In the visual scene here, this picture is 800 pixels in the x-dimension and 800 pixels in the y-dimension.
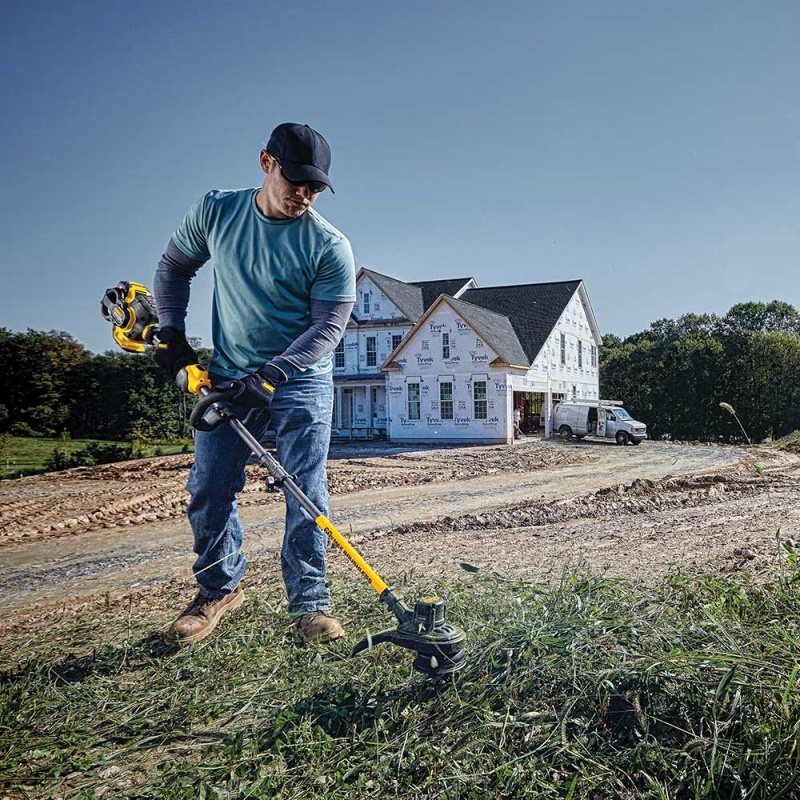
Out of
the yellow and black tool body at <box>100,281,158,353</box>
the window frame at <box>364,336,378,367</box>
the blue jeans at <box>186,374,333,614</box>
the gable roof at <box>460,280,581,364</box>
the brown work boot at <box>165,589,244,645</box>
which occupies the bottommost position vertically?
the brown work boot at <box>165,589,244,645</box>

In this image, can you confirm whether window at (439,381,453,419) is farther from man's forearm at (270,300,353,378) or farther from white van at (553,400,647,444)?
man's forearm at (270,300,353,378)

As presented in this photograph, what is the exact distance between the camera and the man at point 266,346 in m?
2.79

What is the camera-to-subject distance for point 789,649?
194 cm

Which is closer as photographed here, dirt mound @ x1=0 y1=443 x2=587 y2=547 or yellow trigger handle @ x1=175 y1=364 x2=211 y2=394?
yellow trigger handle @ x1=175 y1=364 x2=211 y2=394

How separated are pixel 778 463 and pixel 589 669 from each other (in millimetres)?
14452

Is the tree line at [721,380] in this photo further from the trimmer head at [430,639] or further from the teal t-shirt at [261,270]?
the trimmer head at [430,639]

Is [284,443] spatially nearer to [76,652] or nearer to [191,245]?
[191,245]

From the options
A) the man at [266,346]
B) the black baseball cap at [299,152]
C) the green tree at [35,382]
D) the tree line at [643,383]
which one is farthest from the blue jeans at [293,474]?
the green tree at [35,382]

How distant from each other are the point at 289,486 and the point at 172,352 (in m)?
0.90

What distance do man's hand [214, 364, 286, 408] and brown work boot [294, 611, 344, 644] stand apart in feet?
3.37

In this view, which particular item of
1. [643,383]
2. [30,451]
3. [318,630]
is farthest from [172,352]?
[643,383]

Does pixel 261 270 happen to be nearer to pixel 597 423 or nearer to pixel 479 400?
pixel 479 400

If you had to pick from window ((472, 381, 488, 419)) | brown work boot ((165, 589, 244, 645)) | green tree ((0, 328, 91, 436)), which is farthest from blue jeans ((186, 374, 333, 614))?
window ((472, 381, 488, 419))

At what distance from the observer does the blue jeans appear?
288 centimetres
